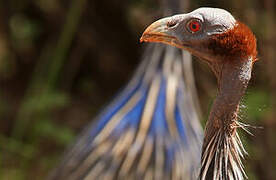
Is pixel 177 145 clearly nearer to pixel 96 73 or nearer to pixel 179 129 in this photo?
pixel 179 129

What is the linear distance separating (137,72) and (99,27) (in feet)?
4.60

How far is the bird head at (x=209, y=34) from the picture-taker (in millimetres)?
1413

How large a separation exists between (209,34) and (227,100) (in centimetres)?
15

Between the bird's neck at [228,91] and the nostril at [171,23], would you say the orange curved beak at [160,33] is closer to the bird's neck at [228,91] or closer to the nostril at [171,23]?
the nostril at [171,23]

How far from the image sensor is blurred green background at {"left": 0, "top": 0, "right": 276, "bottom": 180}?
325 cm

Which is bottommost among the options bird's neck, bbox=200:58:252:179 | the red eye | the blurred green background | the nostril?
the blurred green background

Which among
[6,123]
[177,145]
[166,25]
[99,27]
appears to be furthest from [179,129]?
[6,123]

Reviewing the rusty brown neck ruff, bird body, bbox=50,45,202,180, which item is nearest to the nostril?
the rusty brown neck ruff

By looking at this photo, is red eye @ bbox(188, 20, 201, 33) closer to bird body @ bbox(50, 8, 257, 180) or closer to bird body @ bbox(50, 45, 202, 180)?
bird body @ bbox(50, 8, 257, 180)

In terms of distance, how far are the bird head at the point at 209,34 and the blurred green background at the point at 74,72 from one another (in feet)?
4.54

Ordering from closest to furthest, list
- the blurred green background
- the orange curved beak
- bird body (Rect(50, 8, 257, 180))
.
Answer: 1. the orange curved beak
2. bird body (Rect(50, 8, 257, 180))
3. the blurred green background

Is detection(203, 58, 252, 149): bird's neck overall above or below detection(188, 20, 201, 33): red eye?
below

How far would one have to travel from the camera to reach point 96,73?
404 cm

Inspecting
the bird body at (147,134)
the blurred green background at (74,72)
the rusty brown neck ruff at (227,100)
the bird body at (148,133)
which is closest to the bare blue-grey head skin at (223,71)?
the rusty brown neck ruff at (227,100)
